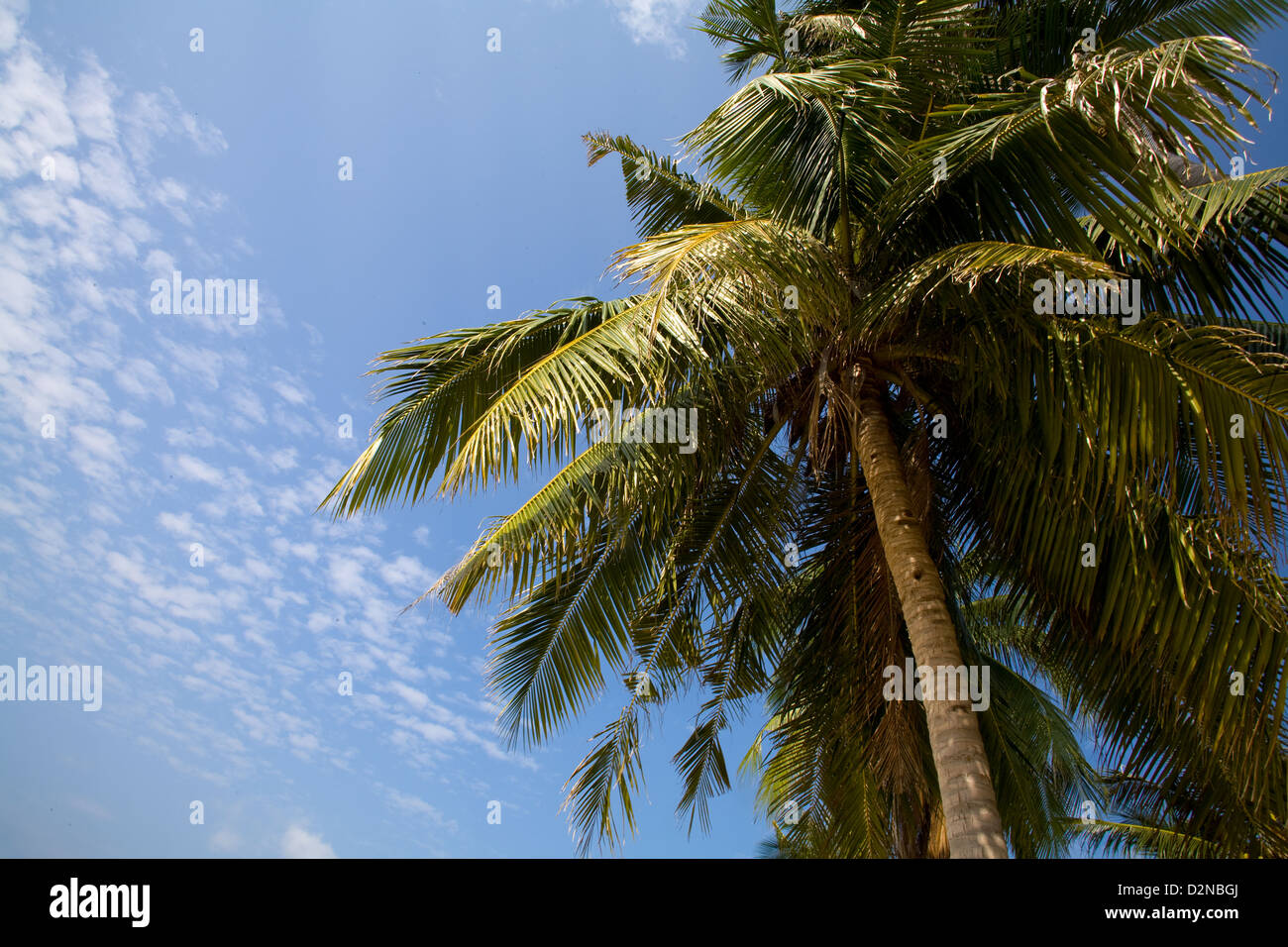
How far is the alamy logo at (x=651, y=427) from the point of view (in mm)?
6270

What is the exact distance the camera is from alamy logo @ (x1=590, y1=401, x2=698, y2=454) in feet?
20.6

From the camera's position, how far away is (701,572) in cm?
736

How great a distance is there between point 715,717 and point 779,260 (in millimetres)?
5606

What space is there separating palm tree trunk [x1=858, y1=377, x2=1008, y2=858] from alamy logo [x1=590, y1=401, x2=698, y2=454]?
1359 millimetres

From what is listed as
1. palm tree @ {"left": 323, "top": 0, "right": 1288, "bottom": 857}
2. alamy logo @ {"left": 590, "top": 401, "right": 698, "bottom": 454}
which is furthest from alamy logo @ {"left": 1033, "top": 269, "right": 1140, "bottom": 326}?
alamy logo @ {"left": 590, "top": 401, "right": 698, "bottom": 454}
